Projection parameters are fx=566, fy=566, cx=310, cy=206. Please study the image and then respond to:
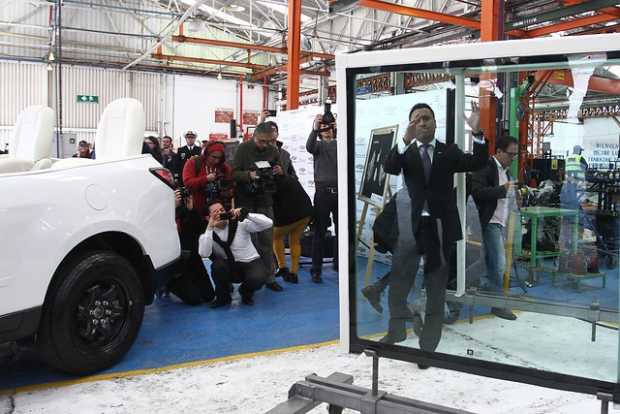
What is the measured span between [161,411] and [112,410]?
25cm

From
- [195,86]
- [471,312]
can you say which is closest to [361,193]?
[471,312]

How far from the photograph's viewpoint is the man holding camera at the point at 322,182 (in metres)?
5.80

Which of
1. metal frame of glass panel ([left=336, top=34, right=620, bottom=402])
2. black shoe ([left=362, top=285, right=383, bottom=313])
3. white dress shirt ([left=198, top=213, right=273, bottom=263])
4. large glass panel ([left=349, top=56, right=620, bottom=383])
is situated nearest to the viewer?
metal frame of glass panel ([left=336, top=34, right=620, bottom=402])

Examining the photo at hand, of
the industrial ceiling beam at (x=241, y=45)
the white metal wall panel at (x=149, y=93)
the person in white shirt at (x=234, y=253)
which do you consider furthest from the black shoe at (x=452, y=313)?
the white metal wall panel at (x=149, y=93)

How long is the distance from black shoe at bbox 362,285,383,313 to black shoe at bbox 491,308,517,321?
0.43 m

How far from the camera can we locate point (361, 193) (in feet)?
7.20

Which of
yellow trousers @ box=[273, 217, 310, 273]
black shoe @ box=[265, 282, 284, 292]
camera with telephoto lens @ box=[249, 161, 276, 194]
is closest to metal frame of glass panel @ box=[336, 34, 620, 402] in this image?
camera with telephoto lens @ box=[249, 161, 276, 194]

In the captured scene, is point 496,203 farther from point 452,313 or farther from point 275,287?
point 275,287

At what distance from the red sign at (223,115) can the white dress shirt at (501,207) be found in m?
19.5

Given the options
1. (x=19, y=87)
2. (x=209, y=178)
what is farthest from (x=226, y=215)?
(x=19, y=87)

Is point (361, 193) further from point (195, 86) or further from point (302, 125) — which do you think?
point (195, 86)

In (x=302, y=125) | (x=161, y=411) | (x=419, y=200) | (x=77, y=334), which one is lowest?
(x=161, y=411)

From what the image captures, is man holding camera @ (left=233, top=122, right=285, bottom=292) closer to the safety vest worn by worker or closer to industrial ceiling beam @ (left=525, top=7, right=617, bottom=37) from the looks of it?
the safety vest worn by worker

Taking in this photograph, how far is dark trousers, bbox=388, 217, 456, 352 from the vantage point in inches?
83.7
